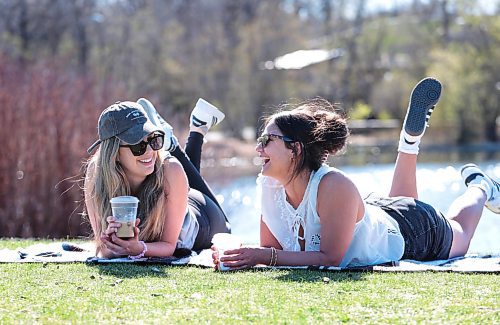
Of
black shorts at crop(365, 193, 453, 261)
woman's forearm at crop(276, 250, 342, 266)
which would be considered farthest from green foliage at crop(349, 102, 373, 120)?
woman's forearm at crop(276, 250, 342, 266)

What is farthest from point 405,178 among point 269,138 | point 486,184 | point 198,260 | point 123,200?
point 123,200

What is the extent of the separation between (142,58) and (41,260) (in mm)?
31996

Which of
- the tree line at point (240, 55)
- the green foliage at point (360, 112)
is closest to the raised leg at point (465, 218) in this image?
the tree line at point (240, 55)

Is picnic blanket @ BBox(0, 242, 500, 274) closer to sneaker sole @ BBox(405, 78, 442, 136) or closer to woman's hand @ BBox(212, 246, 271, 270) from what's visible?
woman's hand @ BBox(212, 246, 271, 270)

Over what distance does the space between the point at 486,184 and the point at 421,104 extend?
68 cm

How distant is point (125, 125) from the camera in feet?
13.2

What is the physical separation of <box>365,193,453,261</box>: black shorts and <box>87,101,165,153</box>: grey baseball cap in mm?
1370

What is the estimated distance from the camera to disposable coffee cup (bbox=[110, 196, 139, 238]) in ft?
Answer: 12.1

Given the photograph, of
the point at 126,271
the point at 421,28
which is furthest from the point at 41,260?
the point at 421,28

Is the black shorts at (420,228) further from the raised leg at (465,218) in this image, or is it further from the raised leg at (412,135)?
the raised leg at (412,135)

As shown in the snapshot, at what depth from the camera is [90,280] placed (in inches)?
141

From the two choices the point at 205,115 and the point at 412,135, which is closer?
the point at 412,135

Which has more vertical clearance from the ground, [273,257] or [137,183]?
[137,183]

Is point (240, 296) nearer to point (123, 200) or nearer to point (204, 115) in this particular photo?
point (123, 200)
